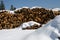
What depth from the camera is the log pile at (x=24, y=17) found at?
30.1 feet

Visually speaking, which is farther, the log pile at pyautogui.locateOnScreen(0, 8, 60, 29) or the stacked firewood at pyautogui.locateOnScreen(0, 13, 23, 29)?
the log pile at pyautogui.locateOnScreen(0, 8, 60, 29)

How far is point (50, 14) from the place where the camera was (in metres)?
10.1

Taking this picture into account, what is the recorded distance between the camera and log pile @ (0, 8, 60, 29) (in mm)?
9180

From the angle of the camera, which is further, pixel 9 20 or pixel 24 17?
pixel 24 17

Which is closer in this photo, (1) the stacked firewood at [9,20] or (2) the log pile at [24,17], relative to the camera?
(1) the stacked firewood at [9,20]

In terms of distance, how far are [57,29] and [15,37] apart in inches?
36.8

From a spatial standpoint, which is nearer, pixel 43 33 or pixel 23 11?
pixel 43 33

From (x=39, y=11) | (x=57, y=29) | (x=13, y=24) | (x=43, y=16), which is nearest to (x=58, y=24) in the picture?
(x=57, y=29)

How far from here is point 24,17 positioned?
10078 mm

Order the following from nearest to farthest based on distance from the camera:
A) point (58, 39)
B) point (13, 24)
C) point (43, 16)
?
point (58, 39)
point (13, 24)
point (43, 16)

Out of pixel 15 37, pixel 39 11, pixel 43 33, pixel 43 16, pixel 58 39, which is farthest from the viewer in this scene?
pixel 39 11

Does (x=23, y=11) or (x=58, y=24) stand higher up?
(x=58, y=24)

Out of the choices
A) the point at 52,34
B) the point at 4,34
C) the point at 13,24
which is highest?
the point at 52,34

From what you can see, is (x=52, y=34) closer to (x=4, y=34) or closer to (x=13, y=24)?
(x=4, y=34)
